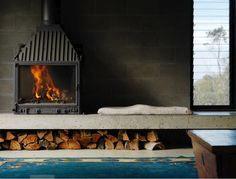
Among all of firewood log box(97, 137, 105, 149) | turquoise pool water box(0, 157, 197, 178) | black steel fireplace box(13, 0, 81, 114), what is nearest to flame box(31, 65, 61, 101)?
black steel fireplace box(13, 0, 81, 114)

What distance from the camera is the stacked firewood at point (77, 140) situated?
15.2ft

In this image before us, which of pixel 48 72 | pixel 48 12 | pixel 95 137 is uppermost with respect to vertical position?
pixel 48 12

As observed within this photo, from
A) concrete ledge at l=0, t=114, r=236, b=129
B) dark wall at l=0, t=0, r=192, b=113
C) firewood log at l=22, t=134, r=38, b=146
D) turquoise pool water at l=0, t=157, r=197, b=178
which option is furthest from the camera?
dark wall at l=0, t=0, r=192, b=113

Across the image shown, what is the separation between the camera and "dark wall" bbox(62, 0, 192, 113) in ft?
16.7

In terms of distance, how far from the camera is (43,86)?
470 centimetres

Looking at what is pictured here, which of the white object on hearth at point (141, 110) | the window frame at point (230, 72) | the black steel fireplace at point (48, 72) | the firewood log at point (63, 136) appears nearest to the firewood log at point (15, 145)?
the black steel fireplace at point (48, 72)

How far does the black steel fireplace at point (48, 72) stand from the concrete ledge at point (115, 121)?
12 centimetres

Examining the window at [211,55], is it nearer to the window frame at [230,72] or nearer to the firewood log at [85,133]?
the window frame at [230,72]

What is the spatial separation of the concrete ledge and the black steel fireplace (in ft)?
0.40

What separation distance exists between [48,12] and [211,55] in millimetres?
2043

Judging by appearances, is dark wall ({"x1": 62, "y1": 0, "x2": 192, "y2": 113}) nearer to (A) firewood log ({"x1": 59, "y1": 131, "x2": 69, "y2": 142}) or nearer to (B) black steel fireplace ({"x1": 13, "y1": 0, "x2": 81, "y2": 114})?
(B) black steel fireplace ({"x1": 13, "y1": 0, "x2": 81, "y2": 114})

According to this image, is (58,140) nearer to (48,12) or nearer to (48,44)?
(48,44)

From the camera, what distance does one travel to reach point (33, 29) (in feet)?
16.6

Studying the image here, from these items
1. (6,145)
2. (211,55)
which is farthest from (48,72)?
(211,55)
